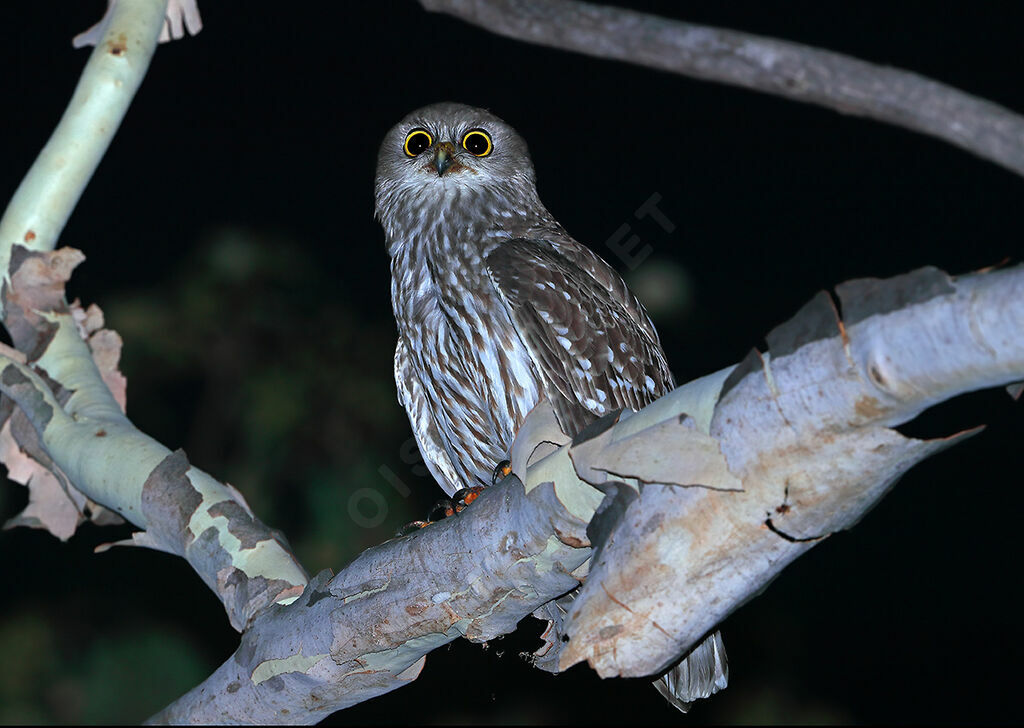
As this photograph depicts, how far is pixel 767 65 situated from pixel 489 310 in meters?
2.19

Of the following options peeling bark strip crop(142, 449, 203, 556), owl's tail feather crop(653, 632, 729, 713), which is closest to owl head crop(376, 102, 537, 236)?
peeling bark strip crop(142, 449, 203, 556)

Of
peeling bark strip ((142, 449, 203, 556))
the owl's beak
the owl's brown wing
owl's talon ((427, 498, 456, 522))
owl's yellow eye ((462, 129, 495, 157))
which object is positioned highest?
owl's yellow eye ((462, 129, 495, 157))

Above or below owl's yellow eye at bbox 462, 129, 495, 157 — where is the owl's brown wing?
below

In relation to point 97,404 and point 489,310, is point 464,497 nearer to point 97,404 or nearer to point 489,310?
point 489,310

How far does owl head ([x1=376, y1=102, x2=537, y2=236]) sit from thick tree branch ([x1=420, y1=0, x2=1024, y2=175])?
8.48 feet

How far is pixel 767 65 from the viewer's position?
3.94 feet

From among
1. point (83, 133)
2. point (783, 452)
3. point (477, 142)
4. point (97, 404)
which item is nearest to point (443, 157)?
point (477, 142)

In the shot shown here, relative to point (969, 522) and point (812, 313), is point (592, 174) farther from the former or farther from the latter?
point (812, 313)

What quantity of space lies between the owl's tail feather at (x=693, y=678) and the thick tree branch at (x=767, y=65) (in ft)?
6.61

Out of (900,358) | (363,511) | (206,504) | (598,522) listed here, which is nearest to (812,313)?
(900,358)

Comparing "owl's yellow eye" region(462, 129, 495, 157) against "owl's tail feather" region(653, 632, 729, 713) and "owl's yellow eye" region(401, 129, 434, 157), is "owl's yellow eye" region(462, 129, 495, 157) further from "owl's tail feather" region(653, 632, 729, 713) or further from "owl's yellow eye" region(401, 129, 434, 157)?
"owl's tail feather" region(653, 632, 729, 713)

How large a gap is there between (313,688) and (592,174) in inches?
188

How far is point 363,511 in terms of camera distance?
7031 millimetres

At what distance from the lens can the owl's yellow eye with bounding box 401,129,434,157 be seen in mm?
4133
